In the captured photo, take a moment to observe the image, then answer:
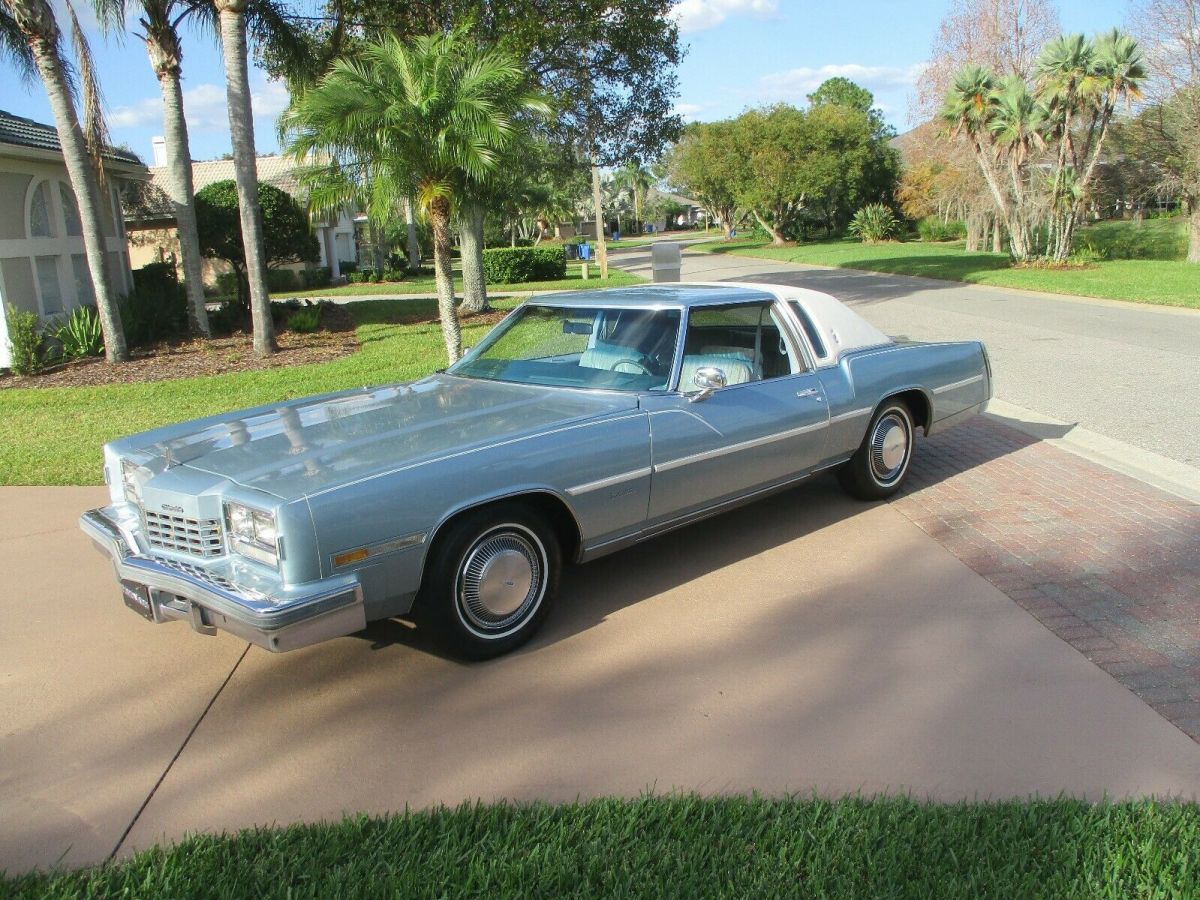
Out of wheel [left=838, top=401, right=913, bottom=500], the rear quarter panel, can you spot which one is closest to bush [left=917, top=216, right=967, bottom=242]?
the rear quarter panel

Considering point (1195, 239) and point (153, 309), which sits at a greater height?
point (153, 309)

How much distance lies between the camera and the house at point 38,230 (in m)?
14.4

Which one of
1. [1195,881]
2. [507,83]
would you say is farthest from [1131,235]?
[1195,881]

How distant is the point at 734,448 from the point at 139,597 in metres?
2.76

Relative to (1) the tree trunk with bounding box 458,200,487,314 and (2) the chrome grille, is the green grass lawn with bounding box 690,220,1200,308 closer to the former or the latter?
(1) the tree trunk with bounding box 458,200,487,314

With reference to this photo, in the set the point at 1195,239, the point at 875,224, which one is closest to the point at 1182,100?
the point at 1195,239

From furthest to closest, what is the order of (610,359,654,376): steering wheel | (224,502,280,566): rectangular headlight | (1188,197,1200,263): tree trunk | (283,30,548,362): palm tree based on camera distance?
(1188,197,1200,263): tree trunk < (283,30,548,362): palm tree < (610,359,654,376): steering wheel < (224,502,280,566): rectangular headlight

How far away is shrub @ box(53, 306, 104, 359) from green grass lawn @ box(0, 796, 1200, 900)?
13187mm

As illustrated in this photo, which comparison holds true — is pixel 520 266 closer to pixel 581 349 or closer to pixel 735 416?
pixel 581 349

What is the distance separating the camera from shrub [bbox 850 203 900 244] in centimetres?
5466

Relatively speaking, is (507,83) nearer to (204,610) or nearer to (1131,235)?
(204,610)

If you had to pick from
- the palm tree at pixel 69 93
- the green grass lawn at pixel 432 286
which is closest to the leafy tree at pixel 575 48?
the palm tree at pixel 69 93

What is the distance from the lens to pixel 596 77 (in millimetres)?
19625

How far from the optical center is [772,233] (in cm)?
6178
